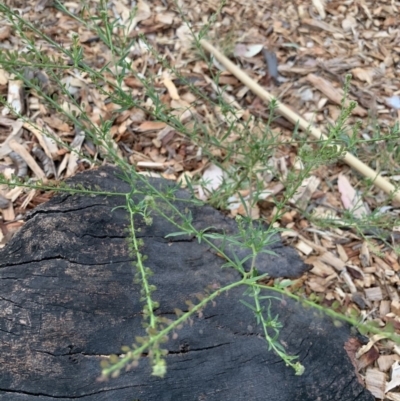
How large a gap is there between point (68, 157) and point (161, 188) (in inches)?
22.4

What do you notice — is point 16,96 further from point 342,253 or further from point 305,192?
point 342,253

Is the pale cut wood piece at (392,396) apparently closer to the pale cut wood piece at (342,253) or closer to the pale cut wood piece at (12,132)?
the pale cut wood piece at (342,253)

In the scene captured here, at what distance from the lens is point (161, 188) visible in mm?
2102

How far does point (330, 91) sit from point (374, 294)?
1.15 m

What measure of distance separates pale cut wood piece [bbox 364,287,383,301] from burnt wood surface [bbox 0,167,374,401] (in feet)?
1.30

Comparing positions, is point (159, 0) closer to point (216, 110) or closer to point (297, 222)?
point (216, 110)

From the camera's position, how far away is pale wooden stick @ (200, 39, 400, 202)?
247cm

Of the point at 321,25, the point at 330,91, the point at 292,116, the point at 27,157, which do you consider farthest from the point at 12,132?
the point at 321,25

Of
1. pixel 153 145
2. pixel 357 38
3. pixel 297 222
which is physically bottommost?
pixel 297 222

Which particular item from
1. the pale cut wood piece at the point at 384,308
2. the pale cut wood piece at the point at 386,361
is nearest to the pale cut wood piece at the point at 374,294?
the pale cut wood piece at the point at 384,308

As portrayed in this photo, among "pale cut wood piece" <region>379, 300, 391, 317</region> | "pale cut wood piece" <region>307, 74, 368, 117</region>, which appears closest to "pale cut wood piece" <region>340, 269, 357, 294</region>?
"pale cut wood piece" <region>379, 300, 391, 317</region>

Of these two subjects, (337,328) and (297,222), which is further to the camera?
(297,222)

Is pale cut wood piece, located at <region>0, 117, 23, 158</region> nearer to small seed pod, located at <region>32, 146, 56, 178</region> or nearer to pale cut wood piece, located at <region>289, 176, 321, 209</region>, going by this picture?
small seed pod, located at <region>32, 146, 56, 178</region>

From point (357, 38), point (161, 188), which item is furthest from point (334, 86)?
point (161, 188)
